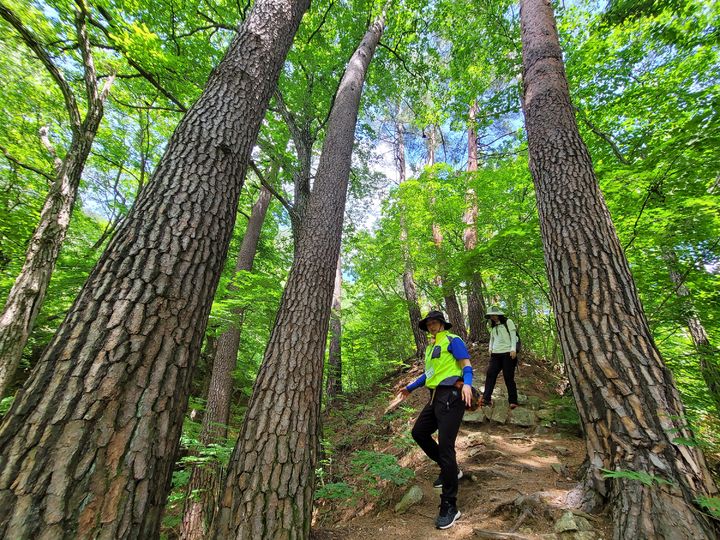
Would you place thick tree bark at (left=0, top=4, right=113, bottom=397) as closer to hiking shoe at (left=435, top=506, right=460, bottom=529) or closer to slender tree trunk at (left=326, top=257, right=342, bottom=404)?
hiking shoe at (left=435, top=506, right=460, bottom=529)

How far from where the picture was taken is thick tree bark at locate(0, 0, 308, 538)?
53.1 inches

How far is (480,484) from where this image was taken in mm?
3514

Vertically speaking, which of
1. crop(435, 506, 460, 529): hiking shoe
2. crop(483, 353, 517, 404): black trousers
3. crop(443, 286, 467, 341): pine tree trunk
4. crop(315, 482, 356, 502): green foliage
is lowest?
crop(435, 506, 460, 529): hiking shoe

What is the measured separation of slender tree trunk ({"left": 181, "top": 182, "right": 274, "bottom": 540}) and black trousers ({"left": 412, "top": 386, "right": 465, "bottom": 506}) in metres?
2.20

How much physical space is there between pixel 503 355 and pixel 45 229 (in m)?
7.62

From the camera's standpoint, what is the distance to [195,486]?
5102 millimetres

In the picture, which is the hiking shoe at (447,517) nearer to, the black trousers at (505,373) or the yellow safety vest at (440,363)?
the yellow safety vest at (440,363)

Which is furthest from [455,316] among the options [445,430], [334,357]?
[445,430]

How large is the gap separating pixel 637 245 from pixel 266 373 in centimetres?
532

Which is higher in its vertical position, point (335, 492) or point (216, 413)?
point (216, 413)

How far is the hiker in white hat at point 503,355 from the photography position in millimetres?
5336

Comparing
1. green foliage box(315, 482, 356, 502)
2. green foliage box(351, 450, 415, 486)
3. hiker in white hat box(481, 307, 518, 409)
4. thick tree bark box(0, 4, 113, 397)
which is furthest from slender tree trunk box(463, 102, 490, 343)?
thick tree bark box(0, 4, 113, 397)

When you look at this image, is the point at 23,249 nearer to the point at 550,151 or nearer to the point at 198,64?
the point at 198,64

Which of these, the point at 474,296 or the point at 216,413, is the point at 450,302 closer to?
the point at 474,296
